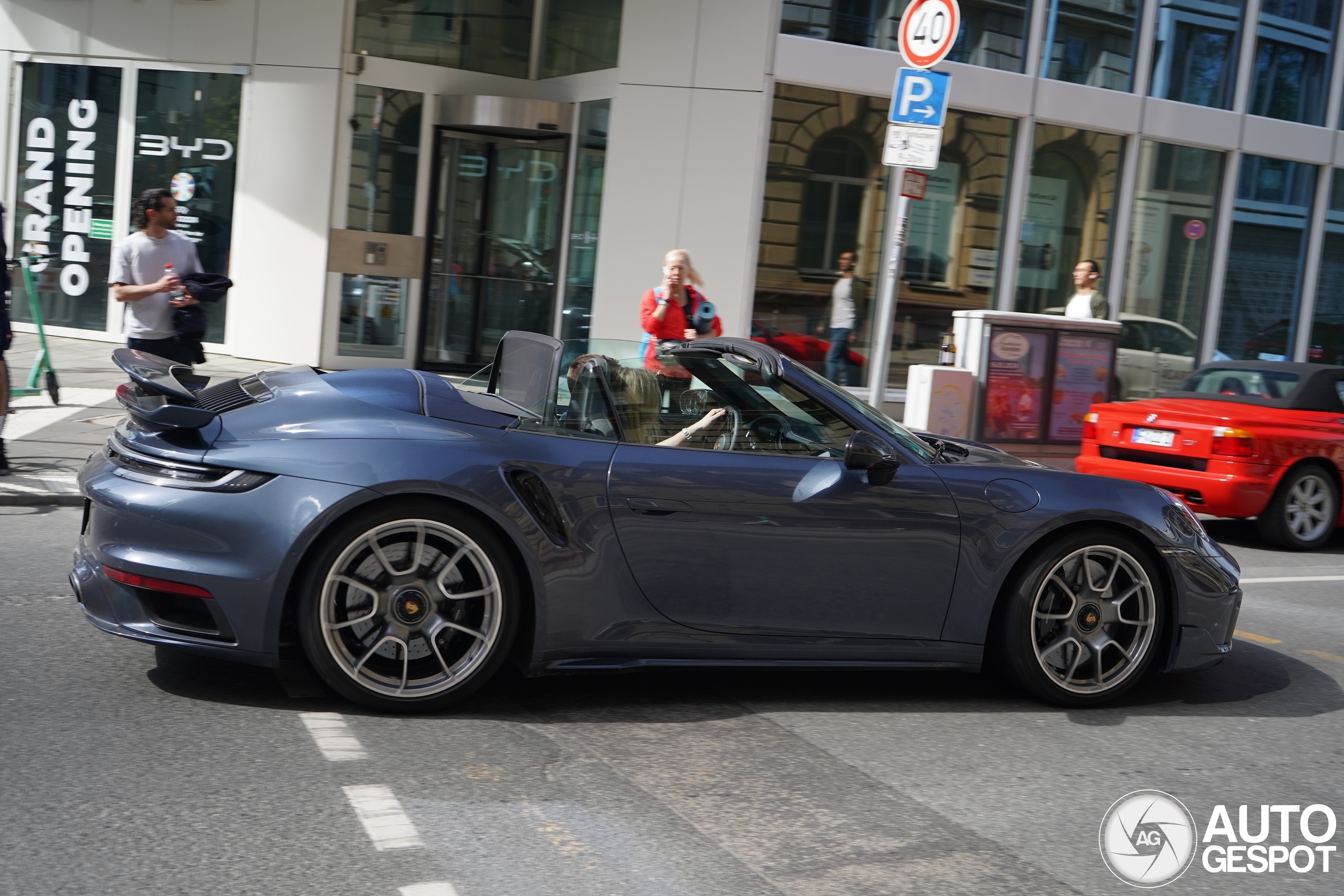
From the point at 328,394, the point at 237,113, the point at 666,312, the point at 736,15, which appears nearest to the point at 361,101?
the point at 237,113

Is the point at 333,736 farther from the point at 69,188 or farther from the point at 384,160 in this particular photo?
the point at 69,188

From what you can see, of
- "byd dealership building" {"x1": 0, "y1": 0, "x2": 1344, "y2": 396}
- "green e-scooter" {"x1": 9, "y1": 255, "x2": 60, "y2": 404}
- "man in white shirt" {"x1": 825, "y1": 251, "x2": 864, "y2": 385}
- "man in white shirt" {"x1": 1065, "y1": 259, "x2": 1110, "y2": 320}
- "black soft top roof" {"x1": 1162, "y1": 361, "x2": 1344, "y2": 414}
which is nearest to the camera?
"black soft top roof" {"x1": 1162, "y1": 361, "x2": 1344, "y2": 414}

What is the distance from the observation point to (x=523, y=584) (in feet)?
13.6

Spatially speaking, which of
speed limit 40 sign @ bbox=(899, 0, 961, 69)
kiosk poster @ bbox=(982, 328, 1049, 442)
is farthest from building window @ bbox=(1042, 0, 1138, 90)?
speed limit 40 sign @ bbox=(899, 0, 961, 69)

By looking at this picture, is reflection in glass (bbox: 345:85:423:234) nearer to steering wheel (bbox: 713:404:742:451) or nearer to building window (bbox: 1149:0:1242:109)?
building window (bbox: 1149:0:1242:109)

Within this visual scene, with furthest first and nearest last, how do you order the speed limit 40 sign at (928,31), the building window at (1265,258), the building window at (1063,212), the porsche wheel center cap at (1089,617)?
the building window at (1265,258) → the building window at (1063,212) → the speed limit 40 sign at (928,31) → the porsche wheel center cap at (1089,617)

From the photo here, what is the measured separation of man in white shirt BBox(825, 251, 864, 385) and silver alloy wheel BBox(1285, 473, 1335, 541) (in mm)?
5798

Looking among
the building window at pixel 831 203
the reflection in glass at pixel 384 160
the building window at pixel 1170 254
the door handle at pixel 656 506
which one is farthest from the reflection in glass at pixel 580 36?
the door handle at pixel 656 506

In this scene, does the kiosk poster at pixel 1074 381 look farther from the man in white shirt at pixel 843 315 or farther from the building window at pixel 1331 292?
the building window at pixel 1331 292

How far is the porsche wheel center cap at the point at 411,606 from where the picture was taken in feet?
13.2

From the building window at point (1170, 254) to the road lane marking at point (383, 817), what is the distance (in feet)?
46.3

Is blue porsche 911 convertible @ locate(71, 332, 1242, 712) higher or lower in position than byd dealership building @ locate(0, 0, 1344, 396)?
lower

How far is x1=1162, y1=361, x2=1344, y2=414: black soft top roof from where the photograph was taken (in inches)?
374

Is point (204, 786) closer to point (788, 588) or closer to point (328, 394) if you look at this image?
point (328, 394)
